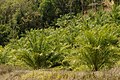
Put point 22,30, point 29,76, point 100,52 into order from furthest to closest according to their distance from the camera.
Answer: point 22,30 → point 100,52 → point 29,76

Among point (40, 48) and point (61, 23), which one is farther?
point (61, 23)

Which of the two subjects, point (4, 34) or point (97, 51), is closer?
point (97, 51)

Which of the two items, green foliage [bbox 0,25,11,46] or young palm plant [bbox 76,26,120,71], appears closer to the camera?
young palm plant [bbox 76,26,120,71]

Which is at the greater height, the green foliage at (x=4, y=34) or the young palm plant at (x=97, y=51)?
the young palm plant at (x=97, y=51)

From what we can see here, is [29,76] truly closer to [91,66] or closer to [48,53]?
[91,66]

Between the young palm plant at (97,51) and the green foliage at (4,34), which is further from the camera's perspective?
the green foliage at (4,34)

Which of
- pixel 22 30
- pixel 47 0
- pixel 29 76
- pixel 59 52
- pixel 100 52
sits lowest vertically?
pixel 22 30

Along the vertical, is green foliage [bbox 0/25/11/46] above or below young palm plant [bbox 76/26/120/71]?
below

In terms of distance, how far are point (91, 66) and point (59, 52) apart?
3082mm

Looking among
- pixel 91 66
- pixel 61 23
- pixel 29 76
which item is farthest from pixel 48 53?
pixel 61 23

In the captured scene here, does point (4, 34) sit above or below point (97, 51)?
below

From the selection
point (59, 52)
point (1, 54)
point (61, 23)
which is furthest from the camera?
point (61, 23)

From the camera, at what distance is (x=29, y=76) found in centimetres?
475

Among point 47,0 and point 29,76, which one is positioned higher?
point 29,76
